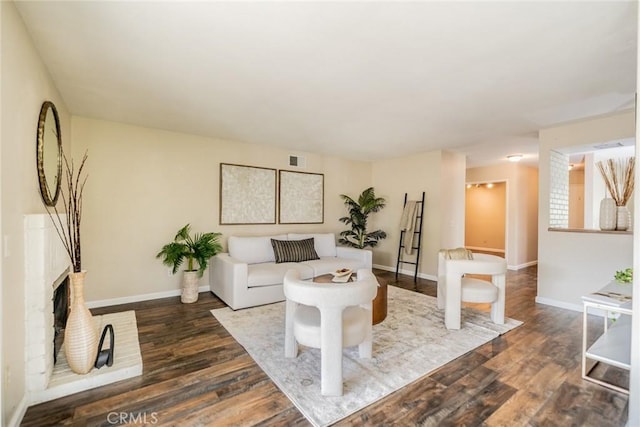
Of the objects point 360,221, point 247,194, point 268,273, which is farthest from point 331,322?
point 360,221

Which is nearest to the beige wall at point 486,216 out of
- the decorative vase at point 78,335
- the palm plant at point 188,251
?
the palm plant at point 188,251

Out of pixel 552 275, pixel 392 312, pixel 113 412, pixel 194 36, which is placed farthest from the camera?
pixel 552 275

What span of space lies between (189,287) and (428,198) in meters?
4.42

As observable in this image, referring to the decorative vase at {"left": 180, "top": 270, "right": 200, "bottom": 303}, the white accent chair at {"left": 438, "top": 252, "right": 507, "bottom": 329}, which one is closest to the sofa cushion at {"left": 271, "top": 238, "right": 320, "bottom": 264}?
the decorative vase at {"left": 180, "top": 270, "right": 200, "bottom": 303}

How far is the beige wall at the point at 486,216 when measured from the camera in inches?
328

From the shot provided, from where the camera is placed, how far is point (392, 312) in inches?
137

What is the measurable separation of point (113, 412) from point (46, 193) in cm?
175

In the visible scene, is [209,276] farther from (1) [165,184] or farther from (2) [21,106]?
(2) [21,106]

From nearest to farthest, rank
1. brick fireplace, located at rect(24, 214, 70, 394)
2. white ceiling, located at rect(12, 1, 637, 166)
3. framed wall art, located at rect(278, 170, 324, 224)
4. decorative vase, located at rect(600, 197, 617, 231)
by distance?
white ceiling, located at rect(12, 1, 637, 166)
brick fireplace, located at rect(24, 214, 70, 394)
decorative vase, located at rect(600, 197, 617, 231)
framed wall art, located at rect(278, 170, 324, 224)

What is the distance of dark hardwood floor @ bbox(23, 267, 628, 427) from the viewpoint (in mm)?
1703

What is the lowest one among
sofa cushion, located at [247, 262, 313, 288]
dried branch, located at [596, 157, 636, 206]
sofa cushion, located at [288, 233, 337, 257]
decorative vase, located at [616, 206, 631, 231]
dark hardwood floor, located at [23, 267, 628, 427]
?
dark hardwood floor, located at [23, 267, 628, 427]

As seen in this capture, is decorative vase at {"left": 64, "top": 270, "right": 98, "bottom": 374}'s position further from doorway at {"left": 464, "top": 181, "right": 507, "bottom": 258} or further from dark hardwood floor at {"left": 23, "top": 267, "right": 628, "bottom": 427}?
doorway at {"left": 464, "top": 181, "right": 507, "bottom": 258}

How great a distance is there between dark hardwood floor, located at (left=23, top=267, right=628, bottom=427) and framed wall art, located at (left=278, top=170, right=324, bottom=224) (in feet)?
9.09

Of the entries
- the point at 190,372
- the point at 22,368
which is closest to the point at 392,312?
the point at 190,372
